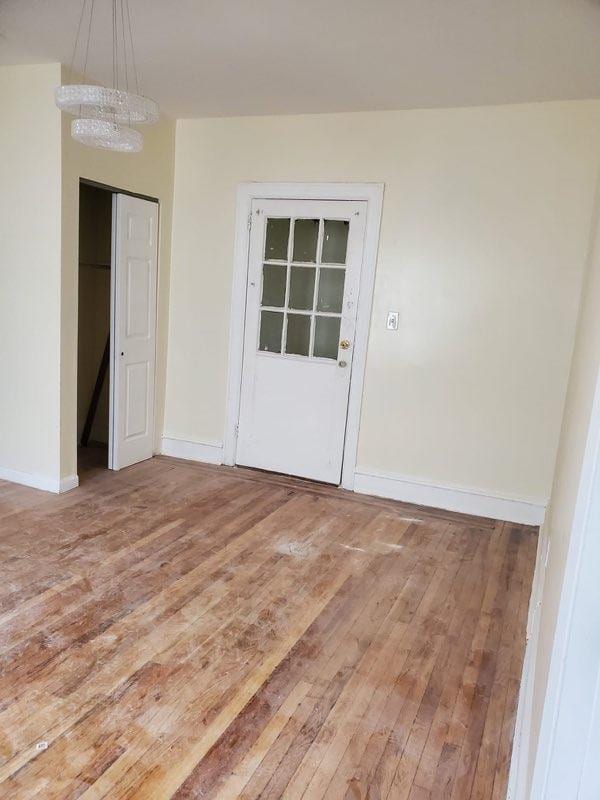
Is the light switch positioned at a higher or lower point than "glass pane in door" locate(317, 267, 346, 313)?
lower

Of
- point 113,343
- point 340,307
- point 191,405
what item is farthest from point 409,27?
point 191,405

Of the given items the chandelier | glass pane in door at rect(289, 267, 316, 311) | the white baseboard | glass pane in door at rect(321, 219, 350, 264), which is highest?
the chandelier

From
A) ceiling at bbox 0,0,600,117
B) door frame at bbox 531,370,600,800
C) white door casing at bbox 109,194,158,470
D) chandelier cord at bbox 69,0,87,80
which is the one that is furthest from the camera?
white door casing at bbox 109,194,158,470

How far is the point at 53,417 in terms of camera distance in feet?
12.4

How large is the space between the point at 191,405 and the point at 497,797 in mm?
3532

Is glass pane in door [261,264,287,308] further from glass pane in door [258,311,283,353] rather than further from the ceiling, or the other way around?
the ceiling

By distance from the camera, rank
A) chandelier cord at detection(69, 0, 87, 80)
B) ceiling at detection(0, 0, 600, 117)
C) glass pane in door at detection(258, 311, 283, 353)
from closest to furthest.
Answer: ceiling at detection(0, 0, 600, 117) → chandelier cord at detection(69, 0, 87, 80) → glass pane in door at detection(258, 311, 283, 353)

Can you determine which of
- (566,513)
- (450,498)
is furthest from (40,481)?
(566,513)

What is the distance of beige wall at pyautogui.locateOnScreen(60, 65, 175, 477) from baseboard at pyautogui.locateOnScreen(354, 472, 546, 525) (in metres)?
1.86

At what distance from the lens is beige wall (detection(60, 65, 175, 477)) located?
3.59 meters

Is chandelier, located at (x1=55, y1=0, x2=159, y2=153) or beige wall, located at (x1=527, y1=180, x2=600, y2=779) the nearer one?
beige wall, located at (x1=527, y1=180, x2=600, y2=779)

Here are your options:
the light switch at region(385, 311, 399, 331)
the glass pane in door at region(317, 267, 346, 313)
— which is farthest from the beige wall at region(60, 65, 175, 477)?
the light switch at region(385, 311, 399, 331)

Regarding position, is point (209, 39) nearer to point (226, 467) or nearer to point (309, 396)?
point (309, 396)

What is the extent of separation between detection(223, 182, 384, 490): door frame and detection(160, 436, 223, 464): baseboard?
0.07 m
